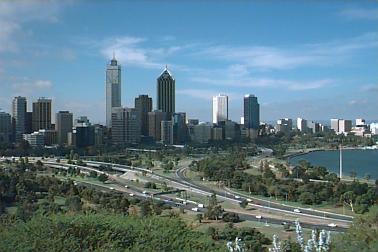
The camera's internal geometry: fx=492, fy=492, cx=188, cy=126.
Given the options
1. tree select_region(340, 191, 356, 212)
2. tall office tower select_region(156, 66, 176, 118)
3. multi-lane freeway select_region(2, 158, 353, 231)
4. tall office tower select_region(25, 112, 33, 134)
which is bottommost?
multi-lane freeway select_region(2, 158, 353, 231)

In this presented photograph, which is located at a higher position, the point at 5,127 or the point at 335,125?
the point at 335,125

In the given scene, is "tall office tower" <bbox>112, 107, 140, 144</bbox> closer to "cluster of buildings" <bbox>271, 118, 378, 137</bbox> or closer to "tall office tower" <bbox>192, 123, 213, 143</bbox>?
"tall office tower" <bbox>192, 123, 213, 143</bbox>

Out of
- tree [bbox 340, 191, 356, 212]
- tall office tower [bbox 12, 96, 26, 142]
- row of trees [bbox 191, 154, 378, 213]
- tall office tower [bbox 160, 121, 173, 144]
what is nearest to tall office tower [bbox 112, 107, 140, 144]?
tall office tower [bbox 160, 121, 173, 144]

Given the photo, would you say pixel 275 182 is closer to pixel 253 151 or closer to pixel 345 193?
pixel 345 193

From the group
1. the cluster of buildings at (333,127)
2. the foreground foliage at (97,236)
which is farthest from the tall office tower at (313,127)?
the foreground foliage at (97,236)

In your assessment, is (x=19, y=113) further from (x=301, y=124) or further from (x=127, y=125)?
(x=301, y=124)

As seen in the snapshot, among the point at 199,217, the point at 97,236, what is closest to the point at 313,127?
the point at 199,217

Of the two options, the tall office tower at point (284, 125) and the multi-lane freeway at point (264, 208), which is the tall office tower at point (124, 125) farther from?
the tall office tower at point (284, 125)
